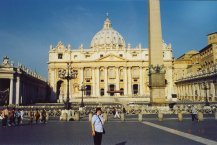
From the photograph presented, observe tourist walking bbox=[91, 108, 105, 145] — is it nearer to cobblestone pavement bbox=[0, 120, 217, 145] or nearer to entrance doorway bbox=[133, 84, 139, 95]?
cobblestone pavement bbox=[0, 120, 217, 145]

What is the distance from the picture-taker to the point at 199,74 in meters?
56.1

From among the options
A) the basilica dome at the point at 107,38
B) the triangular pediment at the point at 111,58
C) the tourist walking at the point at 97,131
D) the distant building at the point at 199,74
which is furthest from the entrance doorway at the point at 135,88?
the tourist walking at the point at 97,131

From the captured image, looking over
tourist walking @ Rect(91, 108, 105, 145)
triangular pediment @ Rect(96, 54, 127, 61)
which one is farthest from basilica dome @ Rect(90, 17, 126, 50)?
tourist walking @ Rect(91, 108, 105, 145)

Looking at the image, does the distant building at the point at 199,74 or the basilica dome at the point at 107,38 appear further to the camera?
the basilica dome at the point at 107,38

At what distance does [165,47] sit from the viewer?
8006cm

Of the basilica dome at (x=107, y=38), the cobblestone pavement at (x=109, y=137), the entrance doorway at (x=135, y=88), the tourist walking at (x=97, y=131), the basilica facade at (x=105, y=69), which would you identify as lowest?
the cobblestone pavement at (x=109, y=137)

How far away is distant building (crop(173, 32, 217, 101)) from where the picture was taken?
160 feet

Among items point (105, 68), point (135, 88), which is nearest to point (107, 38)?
point (105, 68)

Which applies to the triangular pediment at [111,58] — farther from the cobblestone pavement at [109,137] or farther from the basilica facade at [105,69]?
the cobblestone pavement at [109,137]

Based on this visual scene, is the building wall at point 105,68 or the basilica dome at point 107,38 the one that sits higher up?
the basilica dome at point 107,38

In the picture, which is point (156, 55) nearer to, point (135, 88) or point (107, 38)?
point (135, 88)

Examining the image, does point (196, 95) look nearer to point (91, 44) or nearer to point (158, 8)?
point (158, 8)

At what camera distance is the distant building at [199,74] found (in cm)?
4888

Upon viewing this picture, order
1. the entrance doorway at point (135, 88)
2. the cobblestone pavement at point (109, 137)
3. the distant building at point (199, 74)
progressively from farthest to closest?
the entrance doorway at point (135, 88), the distant building at point (199, 74), the cobblestone pavement at point (109, 137)
